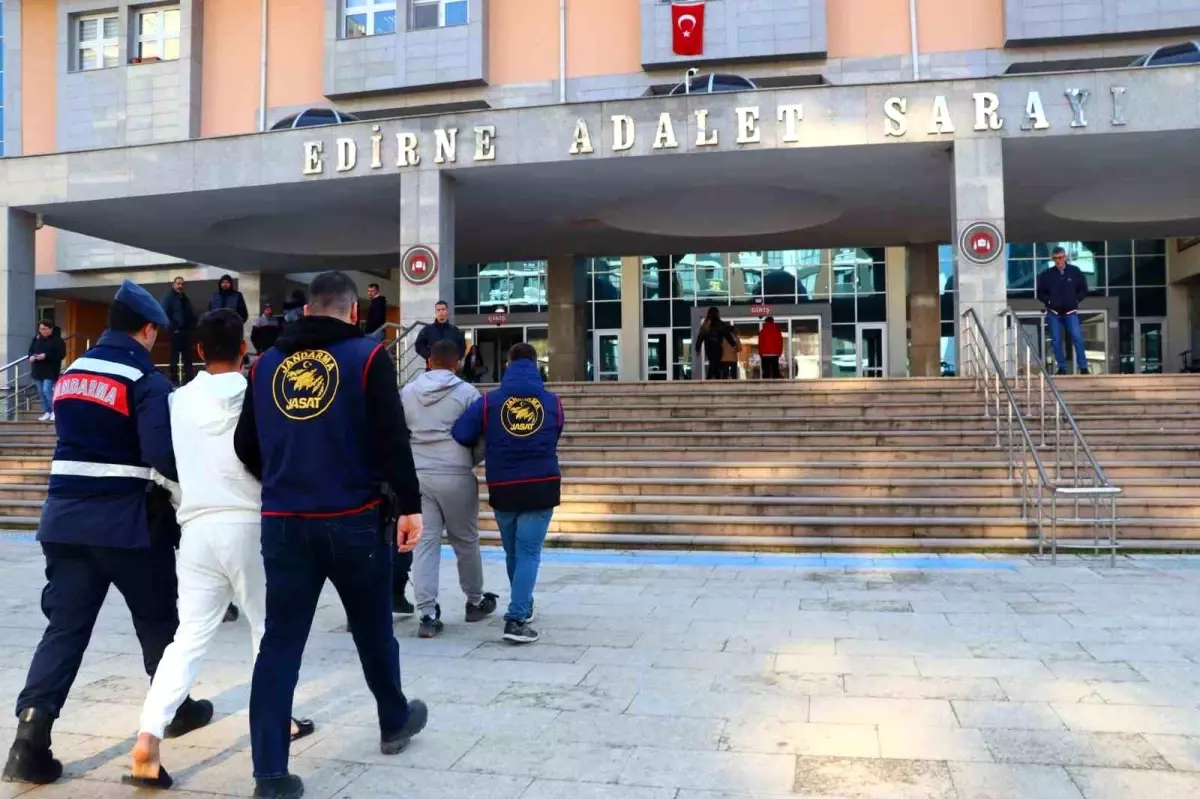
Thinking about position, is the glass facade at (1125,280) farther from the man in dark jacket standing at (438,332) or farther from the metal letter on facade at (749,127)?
the man in dark jacket standing at (438,332)

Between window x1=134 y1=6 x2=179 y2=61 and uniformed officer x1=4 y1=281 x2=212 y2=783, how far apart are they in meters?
24.9

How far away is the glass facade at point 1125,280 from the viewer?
26188 millimetres

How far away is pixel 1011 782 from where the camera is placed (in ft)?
11.2

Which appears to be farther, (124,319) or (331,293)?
(124,319)

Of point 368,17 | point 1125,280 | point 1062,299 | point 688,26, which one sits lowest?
point 1062,299

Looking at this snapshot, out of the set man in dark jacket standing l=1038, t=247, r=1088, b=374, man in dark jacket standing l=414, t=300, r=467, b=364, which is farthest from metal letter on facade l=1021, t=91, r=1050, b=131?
man in dark jacket standing l=414, t=300, r=467, b=364

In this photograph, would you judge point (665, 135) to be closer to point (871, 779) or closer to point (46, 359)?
point (46, 359)

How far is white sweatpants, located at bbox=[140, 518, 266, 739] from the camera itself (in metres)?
3.53

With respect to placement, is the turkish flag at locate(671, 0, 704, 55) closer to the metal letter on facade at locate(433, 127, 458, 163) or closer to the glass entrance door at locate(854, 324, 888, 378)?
the metal letter on facade at locate(433, 127, 458, 163)

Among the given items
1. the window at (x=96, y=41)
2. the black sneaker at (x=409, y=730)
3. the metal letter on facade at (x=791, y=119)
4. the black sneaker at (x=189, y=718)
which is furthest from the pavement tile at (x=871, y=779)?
the window at (x=96, y=41)

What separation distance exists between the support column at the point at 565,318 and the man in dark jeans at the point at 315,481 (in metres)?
19.8

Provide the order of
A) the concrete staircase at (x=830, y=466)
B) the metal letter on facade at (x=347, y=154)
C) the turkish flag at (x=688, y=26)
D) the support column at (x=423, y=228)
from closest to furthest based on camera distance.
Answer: the concrete staircase at (x=830, y=466), the support column at (x=423, y=228), the metal letter on facade at (x=347, y=154), the turkish flag at (x=688, y=26)

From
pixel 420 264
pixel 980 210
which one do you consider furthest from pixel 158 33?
pixel 980 210

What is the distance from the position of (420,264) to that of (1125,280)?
20.2 metres
